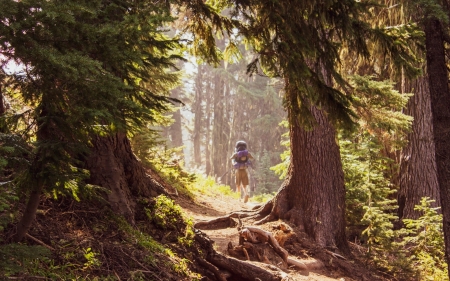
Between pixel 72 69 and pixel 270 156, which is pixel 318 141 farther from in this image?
pixel 270 156

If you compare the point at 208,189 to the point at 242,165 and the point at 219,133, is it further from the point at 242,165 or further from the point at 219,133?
the point at 219,133

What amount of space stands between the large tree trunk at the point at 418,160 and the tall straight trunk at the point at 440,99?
3796 mm

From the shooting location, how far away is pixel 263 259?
666 centimetres

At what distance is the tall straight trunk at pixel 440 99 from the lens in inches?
222

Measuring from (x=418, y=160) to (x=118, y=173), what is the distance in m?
7.25

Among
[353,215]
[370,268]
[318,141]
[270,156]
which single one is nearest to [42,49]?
[318,141]

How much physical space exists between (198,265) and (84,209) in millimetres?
1673

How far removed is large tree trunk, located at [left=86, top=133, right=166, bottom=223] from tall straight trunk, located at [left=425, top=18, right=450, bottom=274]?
4.22 meters

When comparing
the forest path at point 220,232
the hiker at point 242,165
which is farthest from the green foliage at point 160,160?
the hiker at point 242,165

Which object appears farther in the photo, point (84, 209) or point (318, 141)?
point (318, 141)

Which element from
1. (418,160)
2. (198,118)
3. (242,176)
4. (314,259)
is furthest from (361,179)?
(198,118)

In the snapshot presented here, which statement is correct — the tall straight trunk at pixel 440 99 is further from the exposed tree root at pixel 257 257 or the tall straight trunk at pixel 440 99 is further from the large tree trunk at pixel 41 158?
the large tree trunk at pixel 41 158

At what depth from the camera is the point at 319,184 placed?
781 cm

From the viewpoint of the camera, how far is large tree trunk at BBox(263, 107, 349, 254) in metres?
→ 7.79
